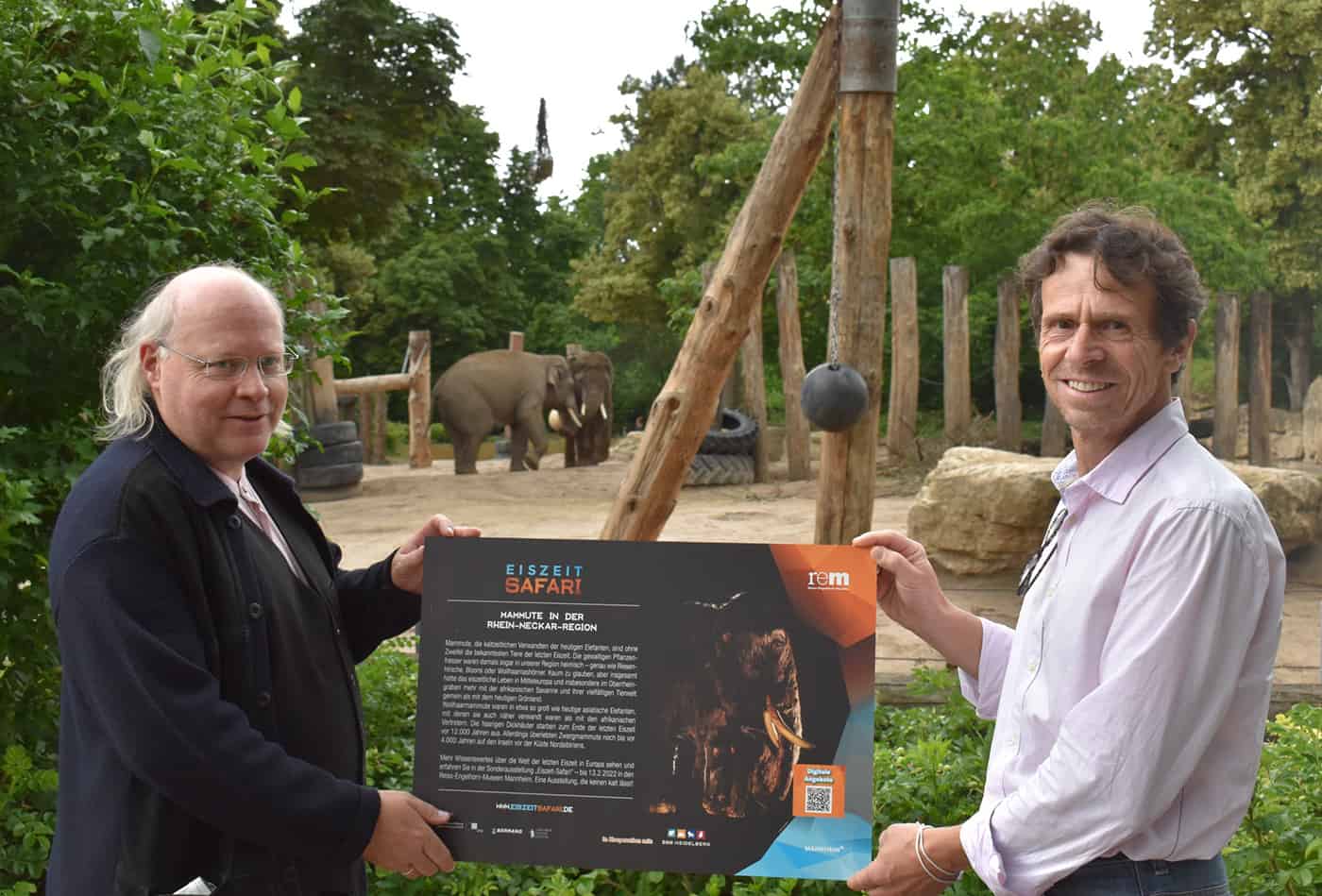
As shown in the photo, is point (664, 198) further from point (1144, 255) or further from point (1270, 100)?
point (1144, 255)

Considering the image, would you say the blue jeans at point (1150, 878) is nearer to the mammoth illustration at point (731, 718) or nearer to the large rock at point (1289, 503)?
the mammoth illustration at point (731, 718)

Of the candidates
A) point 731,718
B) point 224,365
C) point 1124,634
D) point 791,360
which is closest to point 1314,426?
point 791,360

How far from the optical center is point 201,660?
214 cm

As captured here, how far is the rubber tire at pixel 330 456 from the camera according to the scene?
1634 cm

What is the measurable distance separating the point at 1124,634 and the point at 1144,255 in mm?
614

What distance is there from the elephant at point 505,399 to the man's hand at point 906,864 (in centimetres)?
1804

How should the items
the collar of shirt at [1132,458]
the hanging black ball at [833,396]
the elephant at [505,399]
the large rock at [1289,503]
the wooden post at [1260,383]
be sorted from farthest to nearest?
the elephant at [505,399] → the wooden post at [1260,383] → the large rock at [1289,503] → the hanging black ball at [833,396] → the collar of shirt at [1132,458]

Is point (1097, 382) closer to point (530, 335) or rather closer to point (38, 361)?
point (38, 361)

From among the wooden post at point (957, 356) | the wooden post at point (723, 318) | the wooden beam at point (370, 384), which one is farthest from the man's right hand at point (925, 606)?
the wooden beam at point (370, 384)

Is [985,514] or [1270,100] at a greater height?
[1270,100]

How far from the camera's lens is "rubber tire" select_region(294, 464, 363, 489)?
16312 mm

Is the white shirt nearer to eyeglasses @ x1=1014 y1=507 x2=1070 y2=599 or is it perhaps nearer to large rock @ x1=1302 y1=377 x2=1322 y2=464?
eyeglasses @ x1=1014 y1=507 x2=1070 y2=599

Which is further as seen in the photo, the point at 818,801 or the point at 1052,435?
the point at 1052,435

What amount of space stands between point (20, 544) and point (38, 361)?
61 centimetres
